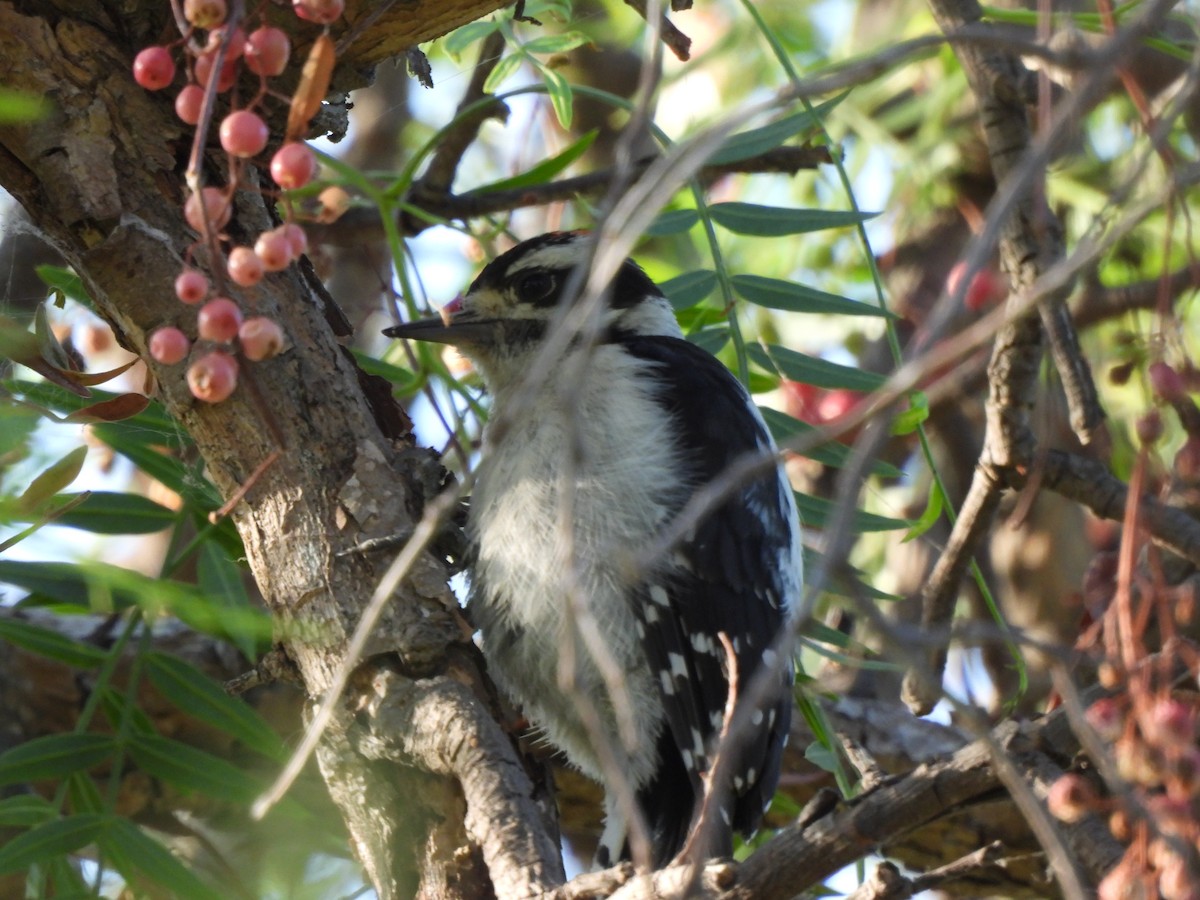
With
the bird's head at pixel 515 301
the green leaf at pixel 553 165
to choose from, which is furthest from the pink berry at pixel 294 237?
the bird's head at pixel 515 301

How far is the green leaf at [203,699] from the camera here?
231 cm

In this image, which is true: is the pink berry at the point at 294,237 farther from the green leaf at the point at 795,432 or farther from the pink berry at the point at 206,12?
the green leaf at the point at 795,432

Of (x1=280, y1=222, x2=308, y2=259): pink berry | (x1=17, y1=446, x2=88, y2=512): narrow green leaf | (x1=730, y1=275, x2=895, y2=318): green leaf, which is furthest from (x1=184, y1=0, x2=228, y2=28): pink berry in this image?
(x1=730, y1=275, x2=895, y2=318): green leaf

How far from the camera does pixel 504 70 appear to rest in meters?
2.73

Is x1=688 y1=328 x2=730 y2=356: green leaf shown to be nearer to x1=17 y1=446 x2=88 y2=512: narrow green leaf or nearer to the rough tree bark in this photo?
the rough tree bark

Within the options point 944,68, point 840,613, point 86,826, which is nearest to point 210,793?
point 86,826

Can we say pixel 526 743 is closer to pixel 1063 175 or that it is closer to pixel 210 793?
pixel 210 793

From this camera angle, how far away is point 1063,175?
4.57m

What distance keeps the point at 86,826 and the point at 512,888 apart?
70cm

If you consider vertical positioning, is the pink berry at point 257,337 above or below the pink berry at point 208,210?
below

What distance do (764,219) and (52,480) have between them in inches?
62.6

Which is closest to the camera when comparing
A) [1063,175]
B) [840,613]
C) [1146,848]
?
[1146,848]

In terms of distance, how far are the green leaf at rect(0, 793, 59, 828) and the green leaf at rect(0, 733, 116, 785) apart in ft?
0.11

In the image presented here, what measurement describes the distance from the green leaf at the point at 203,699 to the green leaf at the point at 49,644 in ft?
0.35
